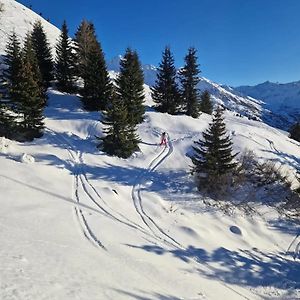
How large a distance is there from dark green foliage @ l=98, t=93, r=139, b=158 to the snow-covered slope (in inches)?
1901

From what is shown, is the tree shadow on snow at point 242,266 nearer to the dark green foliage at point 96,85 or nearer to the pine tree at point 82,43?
the dark green foliage at point 96,85

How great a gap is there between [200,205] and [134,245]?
10644 mm

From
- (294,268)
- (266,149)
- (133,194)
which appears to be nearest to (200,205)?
(133,194)

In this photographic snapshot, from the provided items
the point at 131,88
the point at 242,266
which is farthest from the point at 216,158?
the point at 131,88

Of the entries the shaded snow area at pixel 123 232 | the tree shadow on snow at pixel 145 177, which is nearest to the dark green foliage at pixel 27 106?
the shaded snow area at pixel 123 232

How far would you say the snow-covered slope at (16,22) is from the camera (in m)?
75.2

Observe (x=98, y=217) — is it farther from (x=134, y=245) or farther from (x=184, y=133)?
(x=184, y=133)

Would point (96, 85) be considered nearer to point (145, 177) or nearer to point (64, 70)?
point (64, 70)

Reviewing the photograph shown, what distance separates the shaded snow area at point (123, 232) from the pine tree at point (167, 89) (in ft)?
44.7

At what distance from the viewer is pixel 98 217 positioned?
2014cm

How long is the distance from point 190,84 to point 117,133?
73.5 ft

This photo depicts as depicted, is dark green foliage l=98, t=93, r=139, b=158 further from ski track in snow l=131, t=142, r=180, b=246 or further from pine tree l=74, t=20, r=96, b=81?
pine tree l=74, t=20, r=96, b=81

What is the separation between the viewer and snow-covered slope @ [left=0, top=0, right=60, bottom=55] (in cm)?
7525

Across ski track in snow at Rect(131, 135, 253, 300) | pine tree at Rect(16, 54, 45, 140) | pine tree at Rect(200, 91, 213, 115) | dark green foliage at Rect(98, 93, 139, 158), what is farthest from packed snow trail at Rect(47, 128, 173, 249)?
pine tree at Rect(200, 91, 213, 115)
